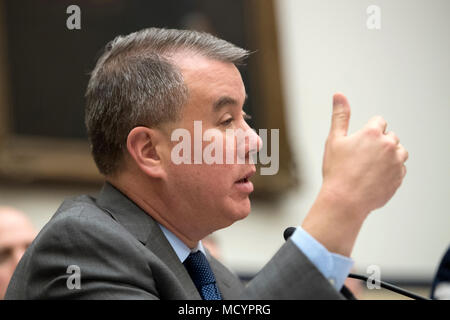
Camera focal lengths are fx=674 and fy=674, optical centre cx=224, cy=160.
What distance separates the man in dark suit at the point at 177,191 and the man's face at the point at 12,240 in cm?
155

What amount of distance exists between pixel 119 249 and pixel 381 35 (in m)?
4.58

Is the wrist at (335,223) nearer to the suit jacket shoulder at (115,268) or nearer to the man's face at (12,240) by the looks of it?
the suit jacket shoulder at (115,268)

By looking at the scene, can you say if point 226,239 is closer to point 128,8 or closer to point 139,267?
point 128,8

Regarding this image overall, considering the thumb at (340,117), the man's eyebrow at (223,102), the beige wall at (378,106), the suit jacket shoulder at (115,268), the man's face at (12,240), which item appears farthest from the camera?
the beige wall at (378,106)

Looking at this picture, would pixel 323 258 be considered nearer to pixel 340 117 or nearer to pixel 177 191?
pixel 340 117

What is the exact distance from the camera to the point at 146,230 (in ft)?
5.63

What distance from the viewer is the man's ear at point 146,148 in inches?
71.7

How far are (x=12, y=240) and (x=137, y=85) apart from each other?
1.77m

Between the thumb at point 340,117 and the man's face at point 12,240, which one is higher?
the thumb at point 340,117

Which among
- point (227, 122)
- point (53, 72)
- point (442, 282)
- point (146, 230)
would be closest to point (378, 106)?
point (53, 72)

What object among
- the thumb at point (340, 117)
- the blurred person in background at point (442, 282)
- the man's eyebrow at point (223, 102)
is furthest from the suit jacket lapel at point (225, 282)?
the blurred person in background at point (442, 282)

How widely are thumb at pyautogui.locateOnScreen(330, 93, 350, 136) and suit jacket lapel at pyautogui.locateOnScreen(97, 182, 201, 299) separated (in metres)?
0.53

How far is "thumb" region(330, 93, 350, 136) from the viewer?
1.49m

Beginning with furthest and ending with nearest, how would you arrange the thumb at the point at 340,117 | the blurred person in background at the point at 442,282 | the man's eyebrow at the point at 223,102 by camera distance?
1. the blurred person in background at the point at 442,282
2. the man's eyebrow at the point at 223,102
3. the thumb at the point at 340,117
